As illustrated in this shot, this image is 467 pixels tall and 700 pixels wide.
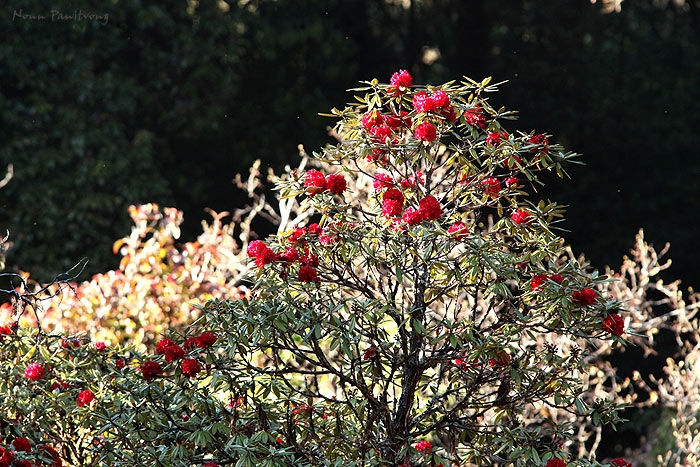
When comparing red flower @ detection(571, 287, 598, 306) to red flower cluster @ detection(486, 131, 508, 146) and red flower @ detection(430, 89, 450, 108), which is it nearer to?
red flower cluster @ detection(486, 131, 508, 146)

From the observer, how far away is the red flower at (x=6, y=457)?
2775 mm

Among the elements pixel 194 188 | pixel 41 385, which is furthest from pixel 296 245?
pixel 194 188

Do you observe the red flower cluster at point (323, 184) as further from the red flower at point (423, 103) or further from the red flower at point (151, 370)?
the red flower at point (151, 370)

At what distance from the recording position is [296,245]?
2855mm

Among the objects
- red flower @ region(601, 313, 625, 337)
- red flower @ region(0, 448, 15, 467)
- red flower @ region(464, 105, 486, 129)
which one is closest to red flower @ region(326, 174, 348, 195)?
red flower @ region(464, 105, 486, 129)

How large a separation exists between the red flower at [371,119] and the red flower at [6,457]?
5.30 ft

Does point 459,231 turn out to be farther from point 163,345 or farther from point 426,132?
point 163,345

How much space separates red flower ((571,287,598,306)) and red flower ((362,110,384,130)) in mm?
857

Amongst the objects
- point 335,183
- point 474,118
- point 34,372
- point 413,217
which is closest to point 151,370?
point 34,372

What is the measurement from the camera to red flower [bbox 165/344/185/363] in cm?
272

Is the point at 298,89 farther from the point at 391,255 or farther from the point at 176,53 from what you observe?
the point at 391,255

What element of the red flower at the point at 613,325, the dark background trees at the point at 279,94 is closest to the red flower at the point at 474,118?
the red flower at the point at 613,325

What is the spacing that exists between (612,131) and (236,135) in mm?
4297

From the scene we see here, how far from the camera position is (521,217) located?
282 cm
